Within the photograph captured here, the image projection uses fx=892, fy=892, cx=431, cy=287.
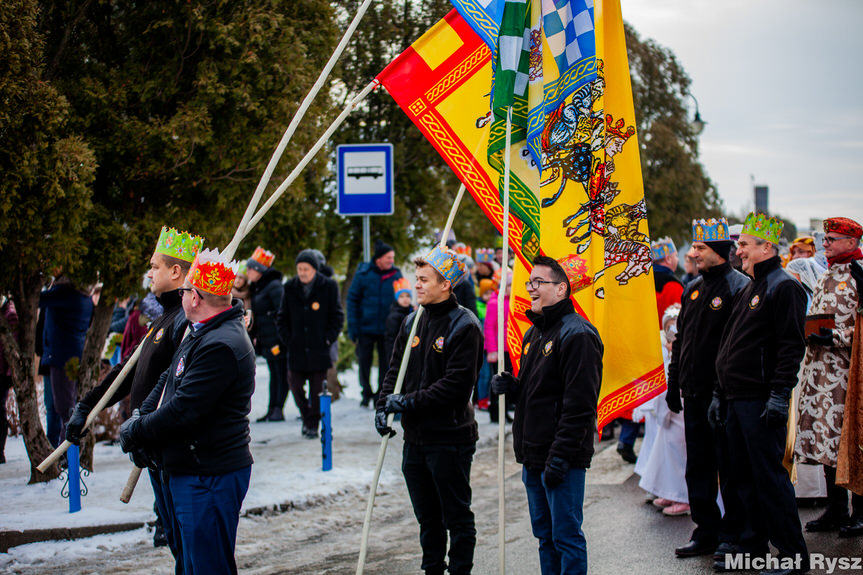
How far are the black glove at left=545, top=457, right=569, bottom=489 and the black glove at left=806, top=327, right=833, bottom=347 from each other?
283cm

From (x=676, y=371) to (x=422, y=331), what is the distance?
2226 mm

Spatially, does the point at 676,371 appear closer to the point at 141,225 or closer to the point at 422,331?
the point at 422,331

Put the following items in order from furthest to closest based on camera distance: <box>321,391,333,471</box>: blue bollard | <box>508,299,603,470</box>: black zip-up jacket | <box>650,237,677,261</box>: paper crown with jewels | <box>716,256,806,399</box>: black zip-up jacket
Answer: <box>650,237,677,261</box>: paper crown with jewels, <box>321,391,333,471</box>: blue bollard, <box>716,256,806,399</box>: black zip-up jacket, <box>508,299,603,470</box>: black zip-up jacket

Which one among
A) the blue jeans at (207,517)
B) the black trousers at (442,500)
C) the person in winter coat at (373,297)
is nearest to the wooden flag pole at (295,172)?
the blue jeans at (207,517)

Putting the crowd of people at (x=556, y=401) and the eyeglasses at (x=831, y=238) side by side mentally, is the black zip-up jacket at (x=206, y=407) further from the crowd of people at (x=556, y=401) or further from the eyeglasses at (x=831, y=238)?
the eyeglasses at (x=831, y=238)

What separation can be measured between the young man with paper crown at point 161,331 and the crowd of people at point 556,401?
0.01 m

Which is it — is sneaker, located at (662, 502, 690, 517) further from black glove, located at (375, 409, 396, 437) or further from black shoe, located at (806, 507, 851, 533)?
black glove, located at (375, 409, 396, 437)

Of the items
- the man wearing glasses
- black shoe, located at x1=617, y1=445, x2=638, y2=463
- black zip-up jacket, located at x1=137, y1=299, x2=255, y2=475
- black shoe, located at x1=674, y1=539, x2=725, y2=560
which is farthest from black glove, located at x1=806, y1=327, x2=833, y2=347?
black zip-up jacket, located at x1=137, y1=299, x2=255, y2=475

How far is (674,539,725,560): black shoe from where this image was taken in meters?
6.54

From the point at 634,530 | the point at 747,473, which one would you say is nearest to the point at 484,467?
the point at 634,530

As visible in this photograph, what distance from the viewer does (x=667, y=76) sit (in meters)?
33.0

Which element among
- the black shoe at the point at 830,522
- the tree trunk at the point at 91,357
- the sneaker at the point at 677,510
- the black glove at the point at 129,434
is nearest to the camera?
the black glove at the point at 129,434

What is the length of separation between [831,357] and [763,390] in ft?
4.09

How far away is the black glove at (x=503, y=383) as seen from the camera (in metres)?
5.38
